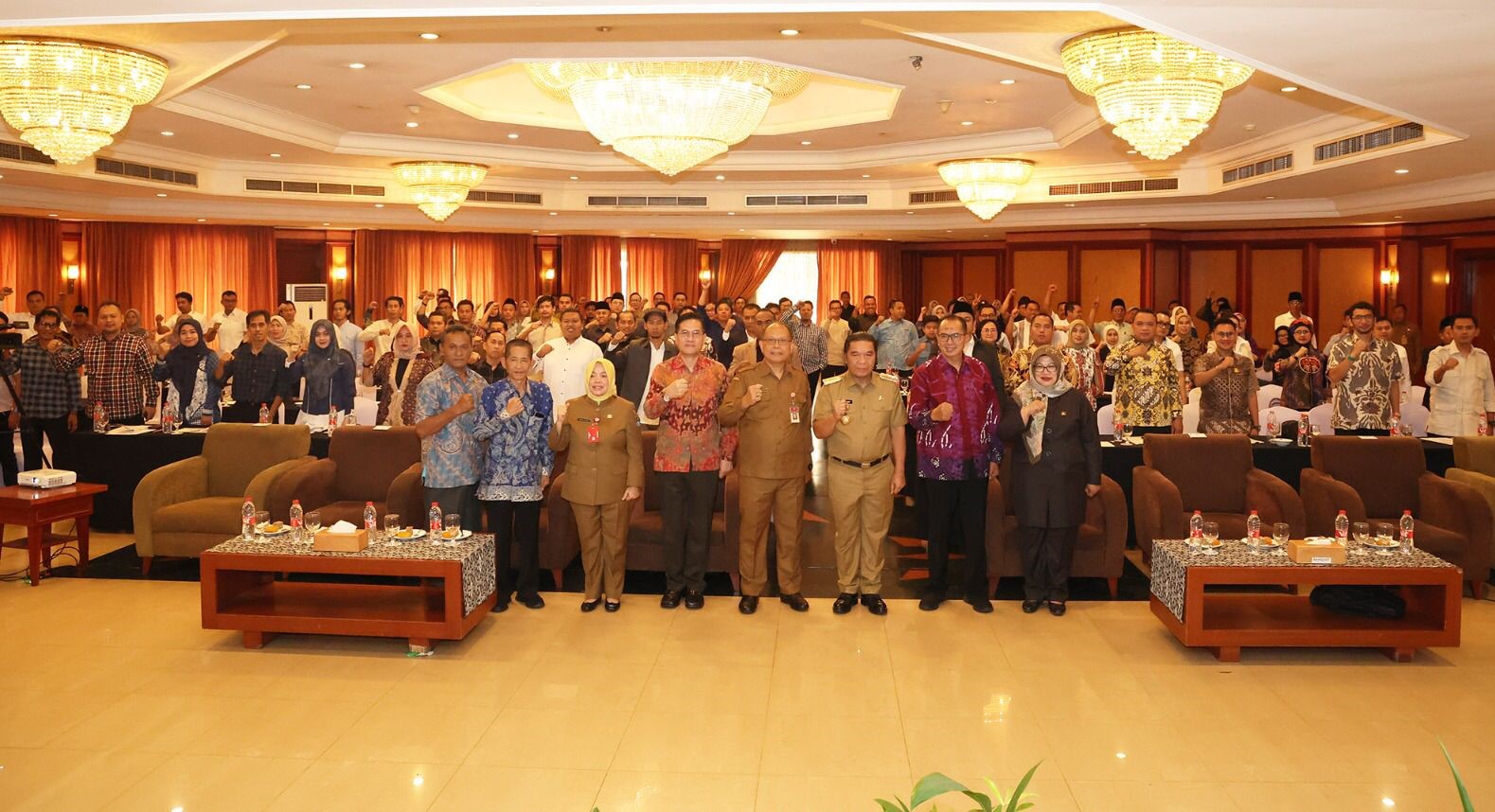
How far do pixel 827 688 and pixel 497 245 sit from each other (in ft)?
46.8

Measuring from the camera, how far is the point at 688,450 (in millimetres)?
6453

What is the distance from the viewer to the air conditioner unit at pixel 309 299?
17.4m

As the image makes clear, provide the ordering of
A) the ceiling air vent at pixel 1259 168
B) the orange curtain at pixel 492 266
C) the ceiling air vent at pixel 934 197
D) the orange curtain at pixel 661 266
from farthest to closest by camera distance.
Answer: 1. the orange curtain at pixel 661 266
2. the orange curtain at pixel 492 266
3. the ceiling air vent at pixel 934 197
4. the ceiling air vent at pixel 1259 168

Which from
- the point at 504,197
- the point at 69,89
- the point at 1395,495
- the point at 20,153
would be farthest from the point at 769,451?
the point at 504,197

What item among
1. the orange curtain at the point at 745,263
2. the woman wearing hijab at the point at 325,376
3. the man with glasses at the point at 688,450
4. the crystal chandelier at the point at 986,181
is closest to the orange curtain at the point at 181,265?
the orange curtain at the point at 745,263

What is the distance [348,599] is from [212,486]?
7.43 ft

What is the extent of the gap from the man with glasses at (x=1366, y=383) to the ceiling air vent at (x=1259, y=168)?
3.62 metres

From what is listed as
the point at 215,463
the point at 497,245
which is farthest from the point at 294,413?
the point at 497,245

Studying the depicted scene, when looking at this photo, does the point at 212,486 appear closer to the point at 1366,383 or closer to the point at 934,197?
the point at 1366,383

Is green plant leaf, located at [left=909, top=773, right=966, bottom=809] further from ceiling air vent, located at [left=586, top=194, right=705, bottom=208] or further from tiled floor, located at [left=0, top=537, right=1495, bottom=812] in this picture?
ceiling air vent, located at [left=586, top=194, right=705, bottom=208]

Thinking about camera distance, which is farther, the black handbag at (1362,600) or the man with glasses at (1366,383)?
the man with glasses at (1366,383)

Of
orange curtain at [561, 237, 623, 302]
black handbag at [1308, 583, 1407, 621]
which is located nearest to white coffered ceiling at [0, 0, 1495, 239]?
orange curtain at [561, 237, 623, 302]

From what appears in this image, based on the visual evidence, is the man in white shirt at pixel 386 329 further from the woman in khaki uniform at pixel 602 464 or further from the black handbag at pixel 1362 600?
the black handbag at pixel 1362 600

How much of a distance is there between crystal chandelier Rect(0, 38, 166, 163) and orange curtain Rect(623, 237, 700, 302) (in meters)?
11.8
